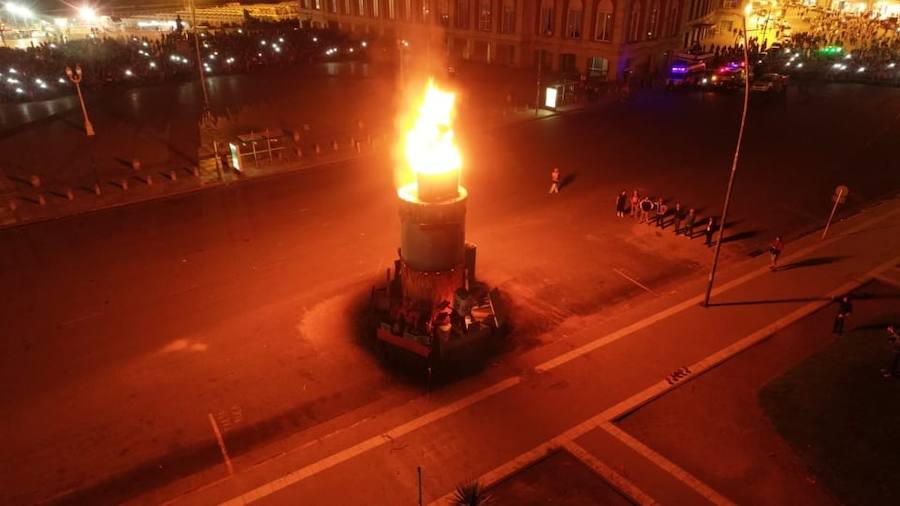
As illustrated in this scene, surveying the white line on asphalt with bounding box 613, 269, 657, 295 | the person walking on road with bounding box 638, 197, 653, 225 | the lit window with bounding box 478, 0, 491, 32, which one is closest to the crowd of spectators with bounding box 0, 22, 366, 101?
the lit window with bounding box 478, 0, 491, 32

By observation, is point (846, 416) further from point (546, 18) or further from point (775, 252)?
point (546, 18)

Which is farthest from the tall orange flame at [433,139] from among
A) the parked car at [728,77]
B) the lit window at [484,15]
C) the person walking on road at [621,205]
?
the lit window at [484,15]

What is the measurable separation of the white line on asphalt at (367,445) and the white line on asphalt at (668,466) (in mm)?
2387

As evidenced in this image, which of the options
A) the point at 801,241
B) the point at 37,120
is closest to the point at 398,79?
the point at 37,120

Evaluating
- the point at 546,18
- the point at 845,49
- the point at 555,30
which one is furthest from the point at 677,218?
the point at 845,49

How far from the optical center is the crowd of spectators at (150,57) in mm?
35562

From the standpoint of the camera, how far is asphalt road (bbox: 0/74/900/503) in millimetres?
11289

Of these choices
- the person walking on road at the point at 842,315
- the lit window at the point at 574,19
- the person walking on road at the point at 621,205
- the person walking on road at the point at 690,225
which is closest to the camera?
the person walking on road at the point at 842,315

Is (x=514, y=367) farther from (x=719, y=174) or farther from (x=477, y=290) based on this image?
(x=719, y=174)

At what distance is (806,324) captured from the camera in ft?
46.7

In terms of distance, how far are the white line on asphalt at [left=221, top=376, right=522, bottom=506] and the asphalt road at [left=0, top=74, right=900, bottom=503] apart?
951 millimetres

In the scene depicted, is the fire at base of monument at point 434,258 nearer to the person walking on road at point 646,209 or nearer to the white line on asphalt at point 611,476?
the white line on asphalt at point 611,476

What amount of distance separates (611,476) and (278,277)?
11135 millimetres

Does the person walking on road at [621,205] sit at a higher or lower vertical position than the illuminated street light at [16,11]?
lower
